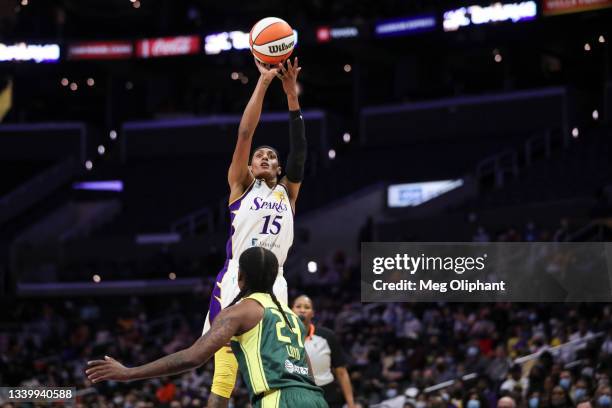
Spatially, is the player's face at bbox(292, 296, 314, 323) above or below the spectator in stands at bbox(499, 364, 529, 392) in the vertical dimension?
above

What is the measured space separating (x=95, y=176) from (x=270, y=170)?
3086 centimetres

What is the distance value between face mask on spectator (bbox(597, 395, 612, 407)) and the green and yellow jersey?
24.8 ft

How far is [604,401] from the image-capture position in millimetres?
12609

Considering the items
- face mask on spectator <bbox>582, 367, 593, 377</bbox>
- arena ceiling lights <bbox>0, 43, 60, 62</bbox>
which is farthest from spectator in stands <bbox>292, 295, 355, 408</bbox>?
arena ceiling lights <bbox>0, 43, 60, 62</bbox>

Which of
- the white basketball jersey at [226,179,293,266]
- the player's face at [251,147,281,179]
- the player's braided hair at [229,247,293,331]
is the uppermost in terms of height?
the player's face at [251,147,281,179]

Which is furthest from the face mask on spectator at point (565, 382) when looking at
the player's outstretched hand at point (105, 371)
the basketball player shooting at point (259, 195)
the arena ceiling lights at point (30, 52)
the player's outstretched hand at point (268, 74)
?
the arena ceiling lights at point (30, 52)

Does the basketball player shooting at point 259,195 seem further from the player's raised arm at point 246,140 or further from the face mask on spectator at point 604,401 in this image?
the face mask on spectator at point 604,401

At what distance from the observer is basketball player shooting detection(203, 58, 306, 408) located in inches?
318

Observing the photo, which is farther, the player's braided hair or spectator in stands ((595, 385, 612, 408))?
spectator in stands ((595, 385, 612, 408))

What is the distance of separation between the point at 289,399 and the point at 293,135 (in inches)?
112

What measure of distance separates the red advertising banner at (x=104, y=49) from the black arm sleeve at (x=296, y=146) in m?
30.4

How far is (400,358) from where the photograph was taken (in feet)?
62.4

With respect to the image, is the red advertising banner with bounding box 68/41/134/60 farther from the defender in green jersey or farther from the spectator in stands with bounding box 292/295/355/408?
the defender in green jersey

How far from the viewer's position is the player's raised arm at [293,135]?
8.25 meters
